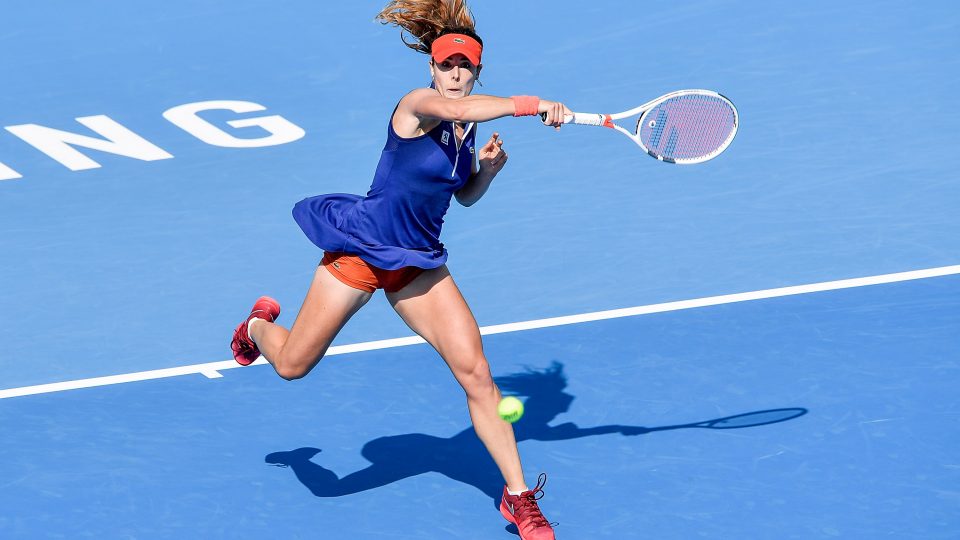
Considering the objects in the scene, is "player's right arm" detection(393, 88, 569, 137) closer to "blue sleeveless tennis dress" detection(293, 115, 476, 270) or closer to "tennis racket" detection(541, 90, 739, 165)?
"blue sleeveless tennis dress" detection(293, 115, 476, 270)

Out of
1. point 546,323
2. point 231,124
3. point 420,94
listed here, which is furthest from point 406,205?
point 231,124

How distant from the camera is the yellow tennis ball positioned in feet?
22.7

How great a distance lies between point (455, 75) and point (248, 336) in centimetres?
197

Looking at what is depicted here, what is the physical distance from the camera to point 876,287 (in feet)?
31.8

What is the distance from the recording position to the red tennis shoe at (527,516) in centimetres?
691

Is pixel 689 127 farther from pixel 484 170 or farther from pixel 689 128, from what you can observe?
pixel 484 170

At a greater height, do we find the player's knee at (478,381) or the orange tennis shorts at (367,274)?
the orange tennis shorts at (367,274)

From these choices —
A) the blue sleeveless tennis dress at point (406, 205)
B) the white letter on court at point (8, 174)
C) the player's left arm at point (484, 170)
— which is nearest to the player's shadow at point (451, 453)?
the blue sleeveless tennis dress at point (406, 205)

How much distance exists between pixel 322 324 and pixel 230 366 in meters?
2.03

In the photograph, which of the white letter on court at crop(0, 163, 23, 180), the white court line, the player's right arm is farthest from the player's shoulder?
the white letter on court at crop(0, 163, 23, 180)

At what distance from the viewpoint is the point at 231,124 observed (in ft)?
42.5

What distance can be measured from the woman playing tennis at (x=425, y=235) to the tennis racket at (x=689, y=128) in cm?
87

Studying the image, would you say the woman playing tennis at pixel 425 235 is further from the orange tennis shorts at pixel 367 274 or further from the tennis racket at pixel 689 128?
the tennis racket at pixel 689 128

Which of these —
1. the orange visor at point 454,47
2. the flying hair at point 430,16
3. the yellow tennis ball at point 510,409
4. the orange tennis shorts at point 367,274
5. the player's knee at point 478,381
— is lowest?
the yellow tennis ball at point 510,409
